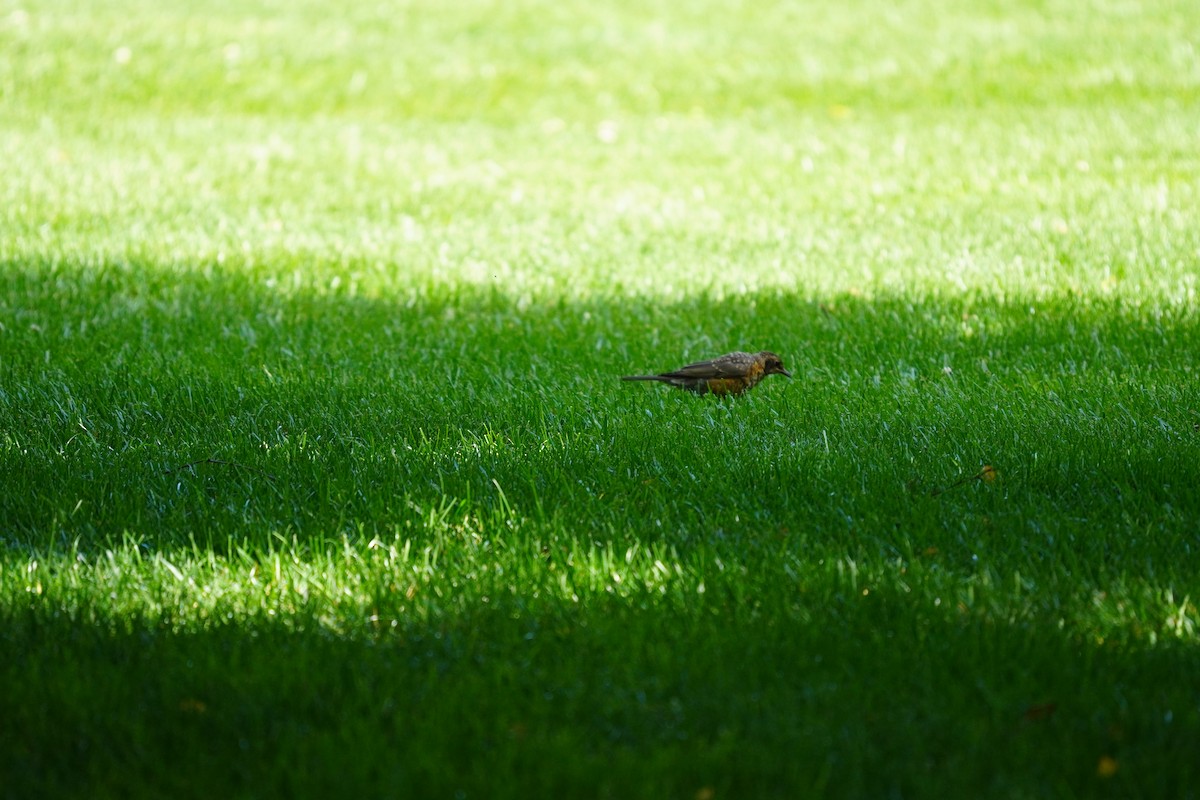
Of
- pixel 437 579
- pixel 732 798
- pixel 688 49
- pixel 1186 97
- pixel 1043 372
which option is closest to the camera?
pixel 732 798

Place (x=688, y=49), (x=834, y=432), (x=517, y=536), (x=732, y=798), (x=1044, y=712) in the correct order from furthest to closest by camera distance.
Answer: (x=688, y=49) → (x=834, y=432) → (x=517, y=536) → (x=1044, y=712) → (x=732, y=798)

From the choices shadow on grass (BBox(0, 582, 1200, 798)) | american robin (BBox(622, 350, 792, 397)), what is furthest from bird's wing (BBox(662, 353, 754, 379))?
shadow on grass (BBox(0, 582, 1200, 798))

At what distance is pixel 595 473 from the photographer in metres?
4.23

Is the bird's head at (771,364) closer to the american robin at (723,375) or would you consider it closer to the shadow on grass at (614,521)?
the american robin at (723,375)

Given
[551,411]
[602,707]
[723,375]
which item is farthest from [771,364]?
[602,707]

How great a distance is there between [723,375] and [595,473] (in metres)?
1.15

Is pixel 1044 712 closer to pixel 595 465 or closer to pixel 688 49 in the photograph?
pixel 595 465

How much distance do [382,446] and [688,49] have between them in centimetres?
1191

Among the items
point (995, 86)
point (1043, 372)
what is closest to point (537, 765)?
point (1043, 372)

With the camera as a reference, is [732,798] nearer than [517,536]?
Yes

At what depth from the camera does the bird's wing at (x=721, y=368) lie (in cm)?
516

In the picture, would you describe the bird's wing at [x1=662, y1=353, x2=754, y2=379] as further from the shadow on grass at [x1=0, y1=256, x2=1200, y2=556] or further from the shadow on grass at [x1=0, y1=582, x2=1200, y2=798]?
the shadow on grass at [x1=0, y1=582, x2=1200, y2=798]

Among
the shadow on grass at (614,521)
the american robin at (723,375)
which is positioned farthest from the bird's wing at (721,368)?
the shadow on grass at (614,521)

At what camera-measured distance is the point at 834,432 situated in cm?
466
